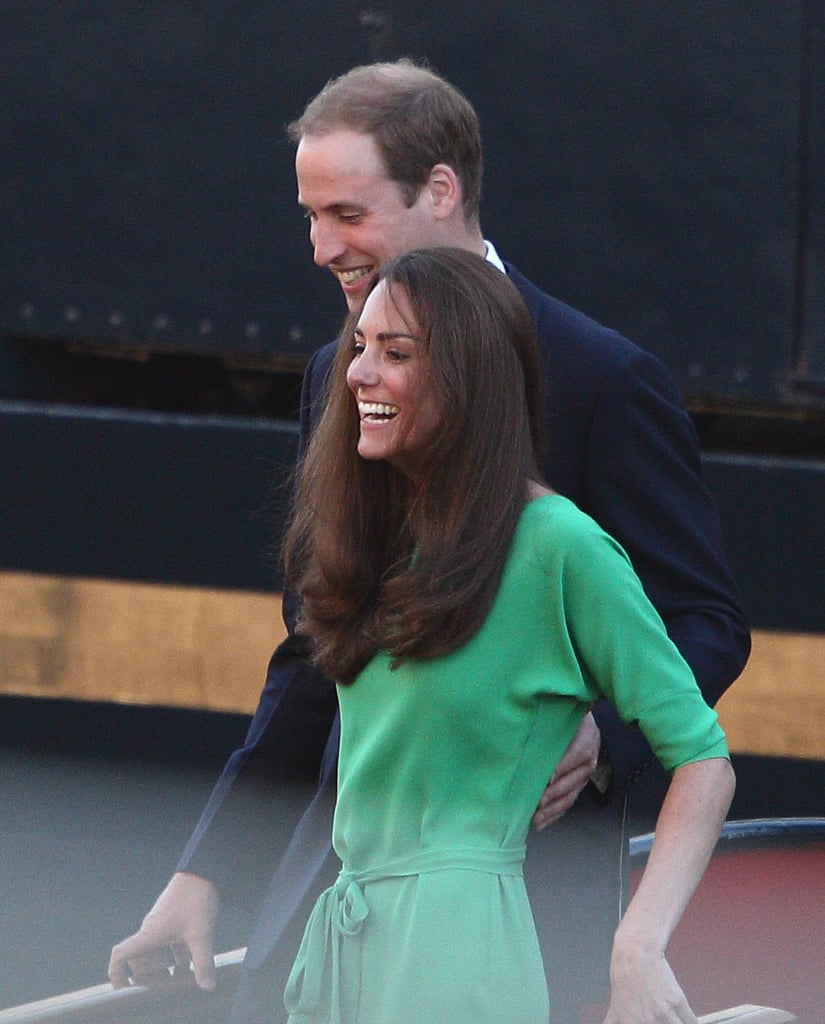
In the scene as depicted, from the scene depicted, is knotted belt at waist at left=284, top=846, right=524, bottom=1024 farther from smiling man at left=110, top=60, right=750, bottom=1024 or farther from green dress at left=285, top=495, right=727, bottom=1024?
smiling man at left=110, top=60, right=750, bottom=1024

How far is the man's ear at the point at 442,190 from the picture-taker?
2.21 m

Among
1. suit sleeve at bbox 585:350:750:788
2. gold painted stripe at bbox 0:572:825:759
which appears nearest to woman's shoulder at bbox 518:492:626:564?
suit sleeve at bbox 585:350:750:788

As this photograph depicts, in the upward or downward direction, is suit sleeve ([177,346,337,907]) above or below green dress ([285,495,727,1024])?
below

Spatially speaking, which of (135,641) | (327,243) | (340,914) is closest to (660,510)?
(327,243)

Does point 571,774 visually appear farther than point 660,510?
No

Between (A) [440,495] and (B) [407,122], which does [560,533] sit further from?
(B) [407,122]

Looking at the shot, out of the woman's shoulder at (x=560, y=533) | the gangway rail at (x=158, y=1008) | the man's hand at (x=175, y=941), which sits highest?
the woman's shoulder at (x=560, y=533)

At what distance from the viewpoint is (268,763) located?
2266mm

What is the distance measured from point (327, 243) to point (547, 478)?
15.8 inches

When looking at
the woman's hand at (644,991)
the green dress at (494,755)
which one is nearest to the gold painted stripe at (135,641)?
the green dress at (494,755)

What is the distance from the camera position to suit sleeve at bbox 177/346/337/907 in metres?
2.21

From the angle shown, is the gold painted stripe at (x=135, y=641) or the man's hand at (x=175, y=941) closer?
the man's hand at (x=175, y=941)

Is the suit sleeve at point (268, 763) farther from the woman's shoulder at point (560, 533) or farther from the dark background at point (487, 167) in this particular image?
the dark background at point (487, 167)

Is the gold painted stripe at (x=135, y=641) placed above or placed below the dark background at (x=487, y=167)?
below
